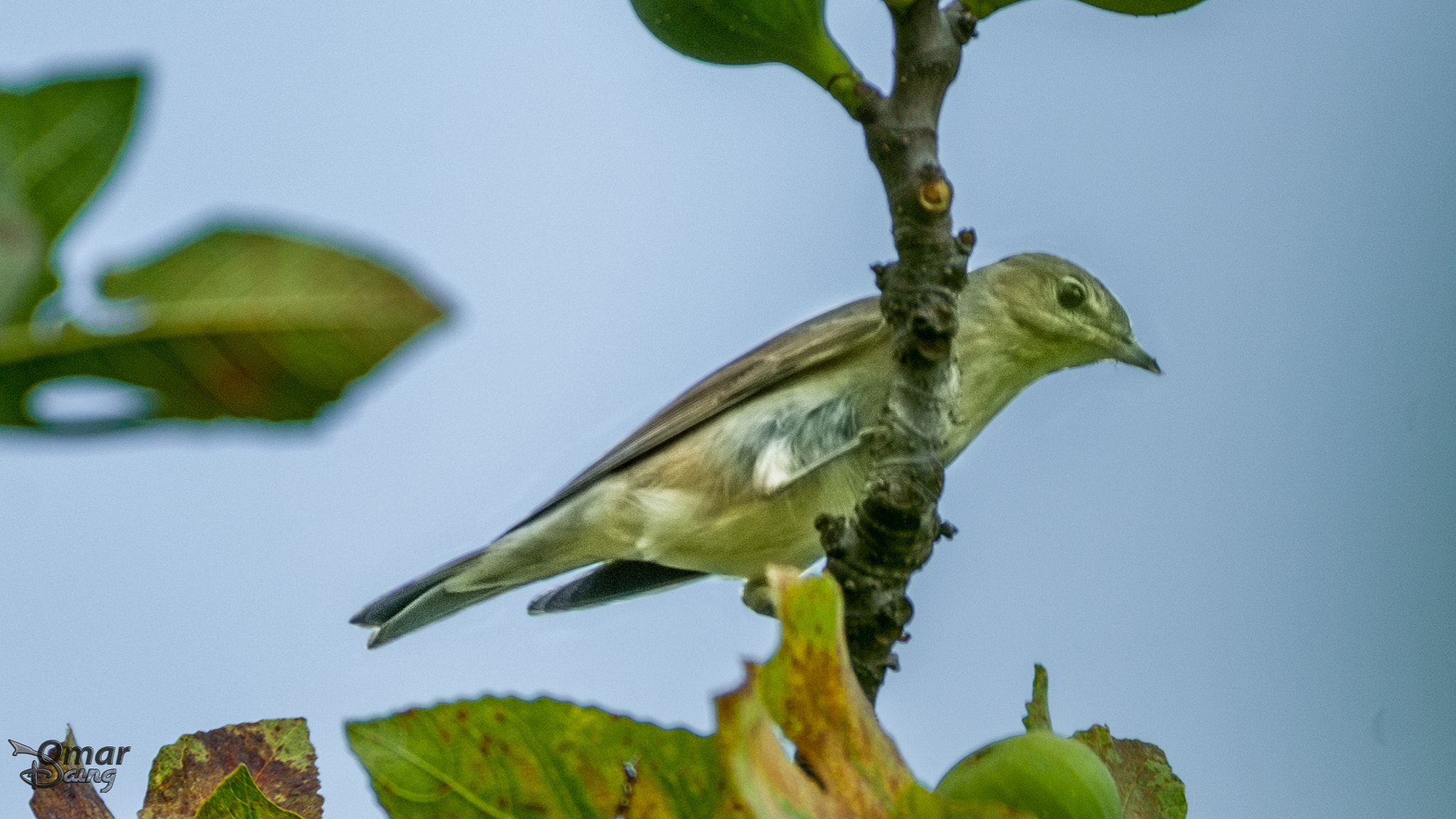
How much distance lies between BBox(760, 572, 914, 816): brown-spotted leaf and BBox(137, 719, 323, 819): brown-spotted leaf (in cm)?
50

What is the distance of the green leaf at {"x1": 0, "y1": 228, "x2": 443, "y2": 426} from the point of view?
0.43m

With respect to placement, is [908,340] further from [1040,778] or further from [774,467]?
[774,467]

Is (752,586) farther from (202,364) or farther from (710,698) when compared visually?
(202,364)

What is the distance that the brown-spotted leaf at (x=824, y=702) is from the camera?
79 cm

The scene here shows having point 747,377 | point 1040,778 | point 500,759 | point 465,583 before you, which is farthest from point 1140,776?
point 465,583

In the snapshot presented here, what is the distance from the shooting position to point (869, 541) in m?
1.83

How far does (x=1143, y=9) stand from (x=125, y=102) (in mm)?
1173

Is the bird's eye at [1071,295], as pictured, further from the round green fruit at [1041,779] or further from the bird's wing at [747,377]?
the round green fruit at [1041,779]

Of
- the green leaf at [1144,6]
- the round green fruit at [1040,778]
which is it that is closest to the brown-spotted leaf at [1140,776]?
the round green fruit at [1040,778]

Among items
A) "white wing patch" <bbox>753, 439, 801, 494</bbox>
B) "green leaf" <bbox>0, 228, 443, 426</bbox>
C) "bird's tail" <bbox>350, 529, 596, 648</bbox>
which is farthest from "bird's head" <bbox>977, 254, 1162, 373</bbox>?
"green leaf" <bbox>0, 228, 443, 426</bbox>

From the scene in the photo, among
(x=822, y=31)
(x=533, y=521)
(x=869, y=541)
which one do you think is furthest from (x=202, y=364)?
(x=533, y=521)

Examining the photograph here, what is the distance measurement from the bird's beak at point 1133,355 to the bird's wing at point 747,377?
572 mm

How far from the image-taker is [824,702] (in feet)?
2.62

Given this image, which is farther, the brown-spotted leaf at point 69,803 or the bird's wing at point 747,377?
the bird's wing at point 747,377
